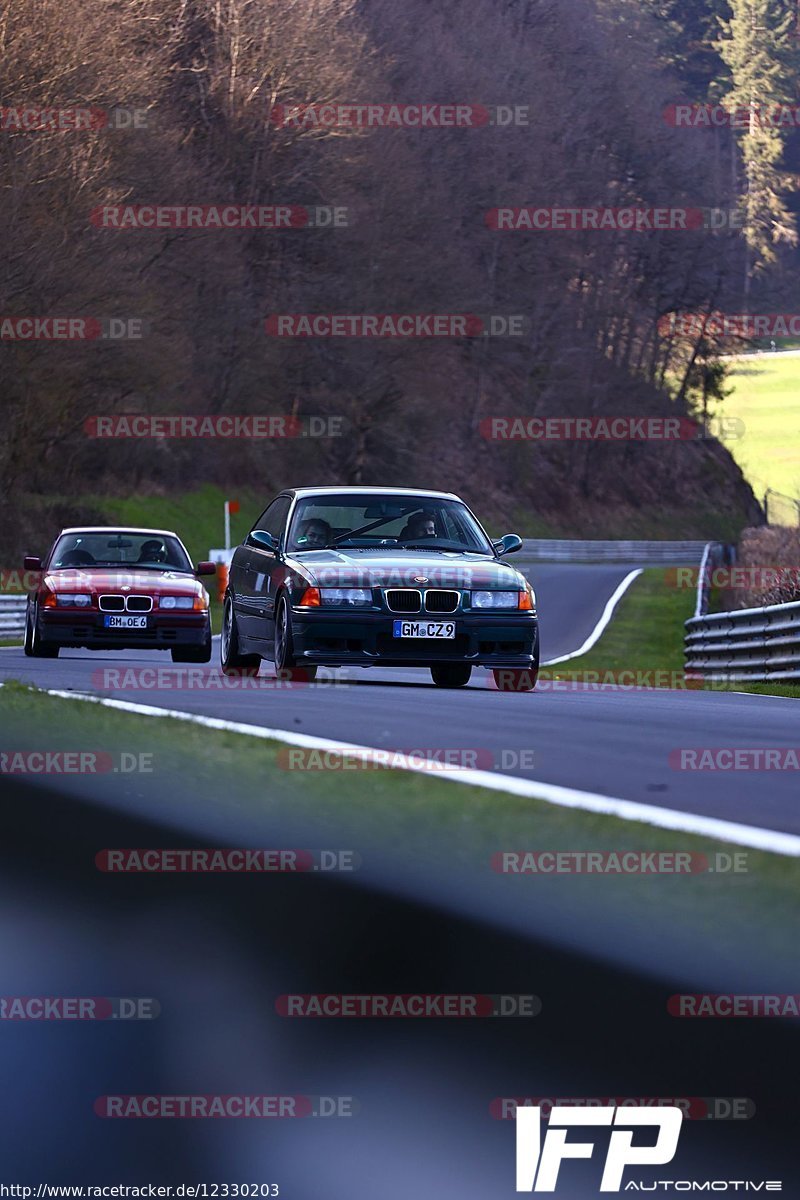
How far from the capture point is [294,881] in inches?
159

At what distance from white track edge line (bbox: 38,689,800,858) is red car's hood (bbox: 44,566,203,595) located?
10681 mm

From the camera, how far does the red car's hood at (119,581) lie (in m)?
18.3

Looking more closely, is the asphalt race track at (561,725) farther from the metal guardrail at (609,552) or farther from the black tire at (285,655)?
the metal guardrail at (609,552)

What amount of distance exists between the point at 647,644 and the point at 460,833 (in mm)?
30345

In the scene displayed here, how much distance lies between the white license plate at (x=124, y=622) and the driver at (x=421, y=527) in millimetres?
4564

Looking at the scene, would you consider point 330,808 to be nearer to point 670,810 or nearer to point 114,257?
point 670,810

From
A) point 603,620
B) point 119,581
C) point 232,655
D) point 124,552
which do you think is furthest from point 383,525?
point 603,620

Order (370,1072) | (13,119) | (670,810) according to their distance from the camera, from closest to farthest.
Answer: (370,1072) → (670,810) → (13,119)

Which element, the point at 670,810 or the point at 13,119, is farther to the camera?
the point at 13,119

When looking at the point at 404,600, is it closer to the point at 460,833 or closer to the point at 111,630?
the point at 111,630

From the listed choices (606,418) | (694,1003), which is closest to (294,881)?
(694,1003)

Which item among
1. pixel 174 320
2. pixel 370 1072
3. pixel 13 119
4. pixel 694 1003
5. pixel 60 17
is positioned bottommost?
pixel 370 1072

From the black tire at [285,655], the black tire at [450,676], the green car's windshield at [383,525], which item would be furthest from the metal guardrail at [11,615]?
the black tire at [285,655]

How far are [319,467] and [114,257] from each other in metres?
21.4
